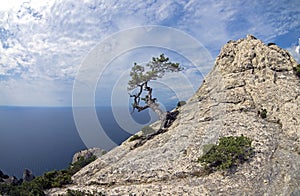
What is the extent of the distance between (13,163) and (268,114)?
398ft

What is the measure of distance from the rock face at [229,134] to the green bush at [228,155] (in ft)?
2.05

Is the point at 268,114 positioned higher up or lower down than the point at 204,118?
lower down

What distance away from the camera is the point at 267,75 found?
3083cm

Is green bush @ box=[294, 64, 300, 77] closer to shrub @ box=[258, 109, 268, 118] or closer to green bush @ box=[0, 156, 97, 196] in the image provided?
shrub @ box=[258, 109, 268, 118]

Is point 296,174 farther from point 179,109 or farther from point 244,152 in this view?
point 179,109

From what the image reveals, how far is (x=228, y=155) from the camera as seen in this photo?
1881cm

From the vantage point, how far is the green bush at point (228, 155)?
60.6 ft

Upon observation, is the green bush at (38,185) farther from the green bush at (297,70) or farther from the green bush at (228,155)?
the green bush at (297,70)

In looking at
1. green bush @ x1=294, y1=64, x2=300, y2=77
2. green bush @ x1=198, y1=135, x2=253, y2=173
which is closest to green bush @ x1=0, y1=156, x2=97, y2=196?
green bush @ x1=198, y1=135, x2=253, y2=173

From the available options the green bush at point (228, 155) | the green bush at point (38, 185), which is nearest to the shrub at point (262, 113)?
the green bush at point (228, 155)

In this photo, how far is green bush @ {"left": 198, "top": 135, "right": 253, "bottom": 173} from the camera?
1847 cm

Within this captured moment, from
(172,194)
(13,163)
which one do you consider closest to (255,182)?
(172,194)

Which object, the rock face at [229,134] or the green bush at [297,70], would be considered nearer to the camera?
the rock face at [229,134]

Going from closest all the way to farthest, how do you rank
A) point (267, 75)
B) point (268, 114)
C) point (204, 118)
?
point (268, 114), point (204, 118), point (267, 75)
